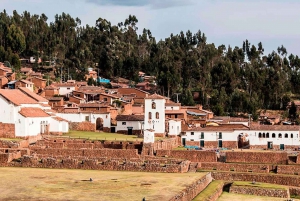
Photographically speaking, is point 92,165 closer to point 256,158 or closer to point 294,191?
point 294,191

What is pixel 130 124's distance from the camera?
199ft

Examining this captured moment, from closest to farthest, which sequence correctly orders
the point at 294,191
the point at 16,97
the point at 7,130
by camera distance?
the point at 294,191 → the point at 7,130 → the point at 16,97

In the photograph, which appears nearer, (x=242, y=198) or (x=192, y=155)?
(x=242, y=198)

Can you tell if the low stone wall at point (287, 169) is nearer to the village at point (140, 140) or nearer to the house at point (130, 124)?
the village at point (140, 140)

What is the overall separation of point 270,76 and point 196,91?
12.6m

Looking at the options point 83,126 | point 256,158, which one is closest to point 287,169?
point 256,158

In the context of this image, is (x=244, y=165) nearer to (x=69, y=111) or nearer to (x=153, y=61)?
(x=69, y=111)

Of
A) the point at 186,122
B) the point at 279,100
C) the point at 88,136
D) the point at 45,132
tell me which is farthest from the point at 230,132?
the point at 279,100

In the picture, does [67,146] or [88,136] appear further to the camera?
[88,136]

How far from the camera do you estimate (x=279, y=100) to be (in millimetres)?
92125

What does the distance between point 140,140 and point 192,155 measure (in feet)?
20.5

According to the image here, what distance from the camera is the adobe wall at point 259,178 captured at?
3959 cm

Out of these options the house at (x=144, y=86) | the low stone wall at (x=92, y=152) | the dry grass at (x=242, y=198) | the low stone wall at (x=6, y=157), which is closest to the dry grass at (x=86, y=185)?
the low stone wall at (x=6, y=157)

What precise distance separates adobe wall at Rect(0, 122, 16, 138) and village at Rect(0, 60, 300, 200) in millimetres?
16
